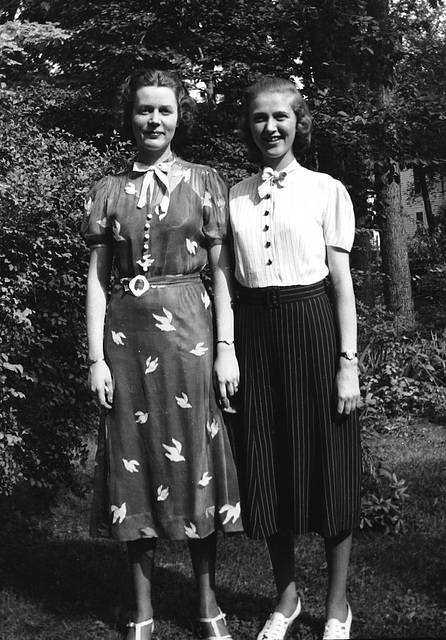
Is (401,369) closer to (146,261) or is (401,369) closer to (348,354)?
(348,354)

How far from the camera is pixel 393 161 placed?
702 cm

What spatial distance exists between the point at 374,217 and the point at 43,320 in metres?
4.33

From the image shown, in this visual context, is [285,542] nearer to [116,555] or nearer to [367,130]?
[116,555]

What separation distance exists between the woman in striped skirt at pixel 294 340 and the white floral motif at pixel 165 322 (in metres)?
0.27

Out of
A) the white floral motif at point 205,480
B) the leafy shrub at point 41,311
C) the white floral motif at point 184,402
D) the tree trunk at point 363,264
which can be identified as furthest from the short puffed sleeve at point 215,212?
the tree trunk at point 363,264

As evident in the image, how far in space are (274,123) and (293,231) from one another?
42cm

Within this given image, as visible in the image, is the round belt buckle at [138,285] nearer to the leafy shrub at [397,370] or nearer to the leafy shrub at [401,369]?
the leafy shrub at [397,370]

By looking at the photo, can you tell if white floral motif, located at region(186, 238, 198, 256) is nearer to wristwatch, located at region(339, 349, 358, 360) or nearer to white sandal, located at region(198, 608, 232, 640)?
wristwatch, located at region(339, 349, 358, 360)

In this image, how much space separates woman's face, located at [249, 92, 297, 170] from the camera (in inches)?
113

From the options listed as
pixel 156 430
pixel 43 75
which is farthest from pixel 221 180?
pixel 43 75

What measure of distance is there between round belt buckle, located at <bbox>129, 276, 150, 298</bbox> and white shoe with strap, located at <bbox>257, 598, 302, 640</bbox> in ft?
4.62

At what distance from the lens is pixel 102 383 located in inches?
115

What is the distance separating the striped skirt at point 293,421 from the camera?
287 centimetres

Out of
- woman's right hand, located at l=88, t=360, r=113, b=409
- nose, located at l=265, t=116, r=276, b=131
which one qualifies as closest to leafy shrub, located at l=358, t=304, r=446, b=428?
woman's right hand, located at l=88, t=360, r=113, b=409
